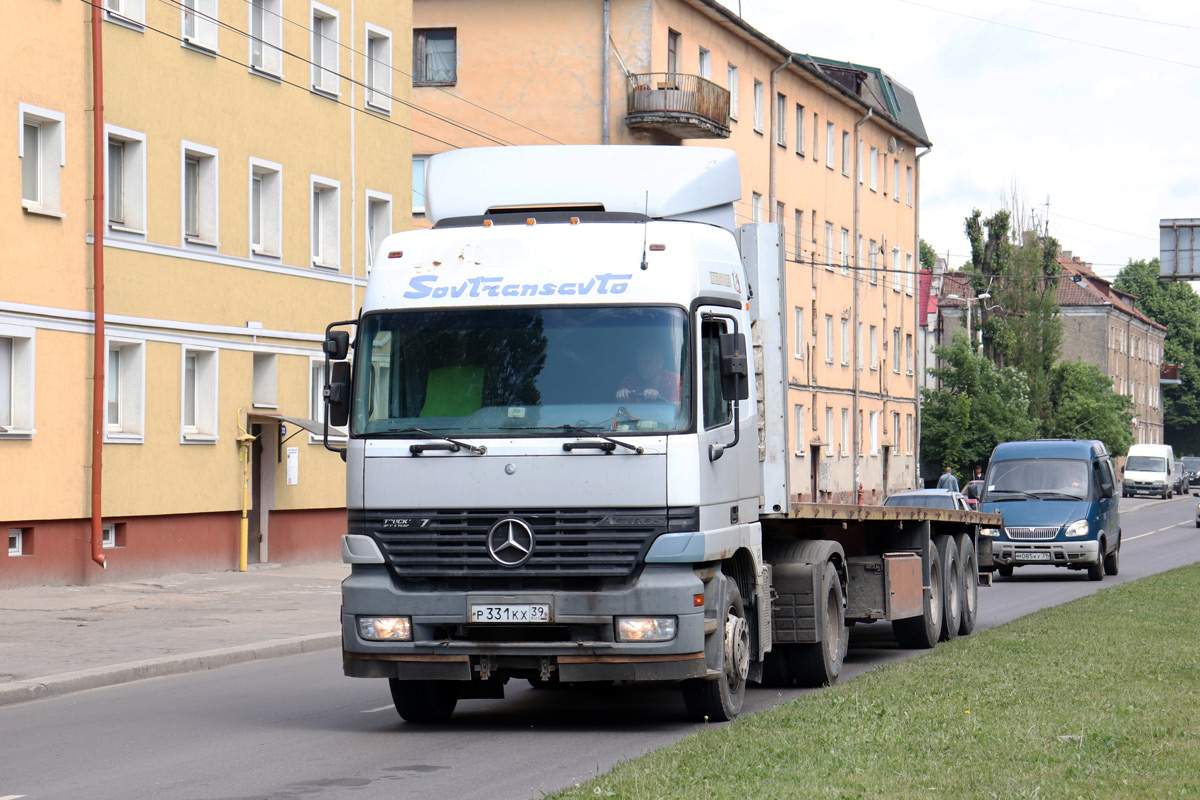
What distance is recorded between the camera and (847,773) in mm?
8500

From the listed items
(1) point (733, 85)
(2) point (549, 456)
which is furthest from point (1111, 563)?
(1) point (733, 85)

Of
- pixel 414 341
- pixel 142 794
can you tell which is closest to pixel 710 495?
pixel 414 341

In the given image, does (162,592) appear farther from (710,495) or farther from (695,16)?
(695,16)

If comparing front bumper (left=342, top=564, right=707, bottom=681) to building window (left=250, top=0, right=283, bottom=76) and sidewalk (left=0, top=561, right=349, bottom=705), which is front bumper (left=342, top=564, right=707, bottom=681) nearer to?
sidewalk (left=0, top=561, right=349, bottom=705)

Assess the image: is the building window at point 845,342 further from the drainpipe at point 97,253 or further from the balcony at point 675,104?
the drainpipe at point 97,253

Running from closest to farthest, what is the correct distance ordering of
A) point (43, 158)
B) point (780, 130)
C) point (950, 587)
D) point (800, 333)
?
1. point (950, 587)
2. point (43, 158)
3. point (780, 130)
4. point (800, 333)

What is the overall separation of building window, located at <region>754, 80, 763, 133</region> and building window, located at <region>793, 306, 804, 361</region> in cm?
637

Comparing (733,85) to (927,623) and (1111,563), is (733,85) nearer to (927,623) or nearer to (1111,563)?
(1111,563)

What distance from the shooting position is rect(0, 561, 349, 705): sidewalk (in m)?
14.7

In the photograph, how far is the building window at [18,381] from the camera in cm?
2339

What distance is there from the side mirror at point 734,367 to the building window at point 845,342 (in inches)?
1983

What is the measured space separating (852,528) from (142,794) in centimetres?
746

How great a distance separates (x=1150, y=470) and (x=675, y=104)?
49.9 meters

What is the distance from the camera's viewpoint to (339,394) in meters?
10.9
